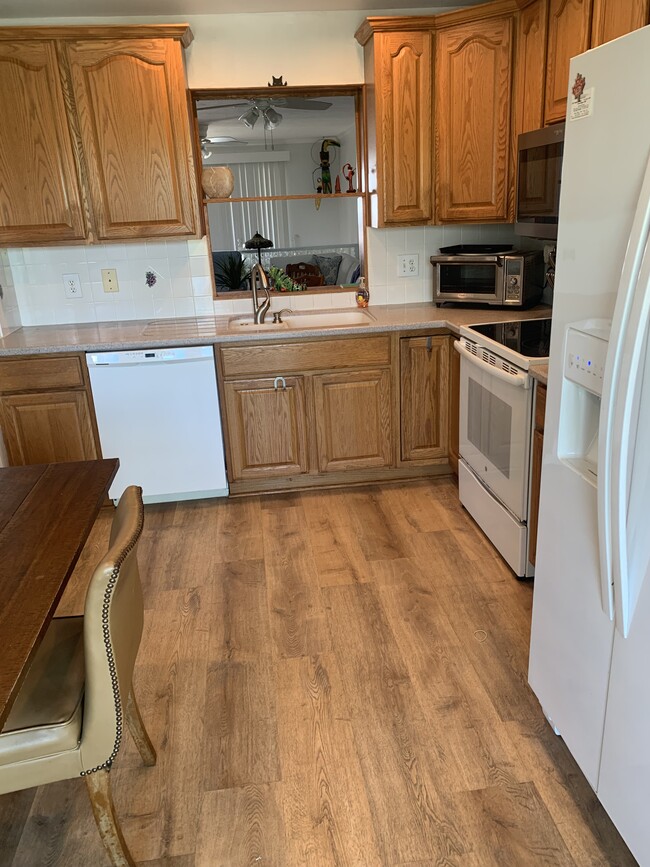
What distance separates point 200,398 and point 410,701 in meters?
1.82

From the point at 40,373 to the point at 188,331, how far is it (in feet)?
2.40

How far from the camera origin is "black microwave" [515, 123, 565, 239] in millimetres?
2742

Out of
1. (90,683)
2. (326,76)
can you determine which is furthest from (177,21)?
(90,683)

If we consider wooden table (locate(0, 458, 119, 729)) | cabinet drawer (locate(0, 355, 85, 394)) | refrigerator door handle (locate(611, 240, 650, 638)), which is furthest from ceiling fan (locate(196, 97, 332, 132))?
refrigerator door handle (locate(611, 240, 650, 638))

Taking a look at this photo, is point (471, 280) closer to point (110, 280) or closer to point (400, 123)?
point (400, 123)

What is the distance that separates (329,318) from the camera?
12.4ft

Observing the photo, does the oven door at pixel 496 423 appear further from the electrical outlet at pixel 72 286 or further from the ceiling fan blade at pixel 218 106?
the electrical outlet at pixel 72 286

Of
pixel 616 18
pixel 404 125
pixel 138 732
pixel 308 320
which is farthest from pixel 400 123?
pixel 138 732

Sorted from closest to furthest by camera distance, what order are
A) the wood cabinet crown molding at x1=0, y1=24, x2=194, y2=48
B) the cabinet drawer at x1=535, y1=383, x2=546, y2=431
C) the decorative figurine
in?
the cabinet drawer at x1=535, y1=383, x2=546, y2=431
the wood cabinet crown molding at x1=0, y1=24, x2=194, y2=48
the decorative figurine

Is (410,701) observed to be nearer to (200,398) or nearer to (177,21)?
(200,398)

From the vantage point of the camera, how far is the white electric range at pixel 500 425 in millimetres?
2482

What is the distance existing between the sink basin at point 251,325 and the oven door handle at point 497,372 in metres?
0.91

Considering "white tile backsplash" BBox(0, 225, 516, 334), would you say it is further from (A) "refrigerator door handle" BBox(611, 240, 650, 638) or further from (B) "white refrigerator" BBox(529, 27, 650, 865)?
(A) "refrigerator door handle" BBox(611, 240, 650, 638)

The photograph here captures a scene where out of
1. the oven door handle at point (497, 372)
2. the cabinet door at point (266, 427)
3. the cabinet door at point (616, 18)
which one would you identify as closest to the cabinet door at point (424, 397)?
the oven door handle at point (497, 372)
